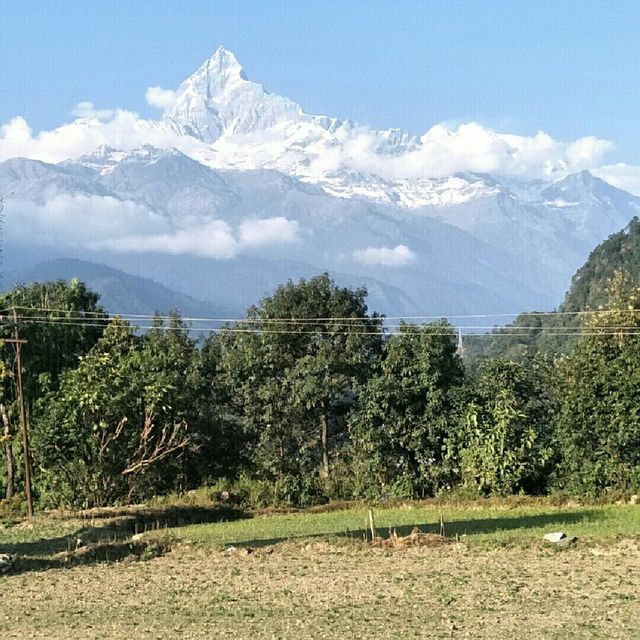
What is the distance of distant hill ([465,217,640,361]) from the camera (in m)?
114

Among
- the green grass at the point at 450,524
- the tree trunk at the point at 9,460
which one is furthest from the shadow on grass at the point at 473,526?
the tree trunk at the point at 9,460

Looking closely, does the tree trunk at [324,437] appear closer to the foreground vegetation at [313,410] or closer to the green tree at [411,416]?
the foreground vegetation at [313,410]

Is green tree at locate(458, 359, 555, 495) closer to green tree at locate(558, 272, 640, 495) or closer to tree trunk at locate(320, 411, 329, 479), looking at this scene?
green tree at locate(558, 272, 640, 495)

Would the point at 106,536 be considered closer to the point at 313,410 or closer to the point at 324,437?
the point at 313,410

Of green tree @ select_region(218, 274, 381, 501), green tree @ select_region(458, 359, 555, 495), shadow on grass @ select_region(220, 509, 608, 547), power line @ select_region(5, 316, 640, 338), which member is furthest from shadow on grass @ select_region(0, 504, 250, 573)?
power line @ select_region(5, 316, 640, 338)

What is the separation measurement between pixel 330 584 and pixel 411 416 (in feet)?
70.6

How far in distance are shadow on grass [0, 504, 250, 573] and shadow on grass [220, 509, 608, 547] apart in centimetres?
343

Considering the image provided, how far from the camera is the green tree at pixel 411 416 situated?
40.3 m

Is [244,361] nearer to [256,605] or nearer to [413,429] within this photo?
[413,429]

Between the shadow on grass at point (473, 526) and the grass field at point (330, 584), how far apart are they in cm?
9

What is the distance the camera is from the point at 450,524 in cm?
3017

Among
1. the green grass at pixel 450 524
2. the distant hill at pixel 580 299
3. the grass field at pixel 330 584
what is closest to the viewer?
the grass field at pixel 330 584

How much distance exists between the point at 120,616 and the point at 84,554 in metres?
7.62

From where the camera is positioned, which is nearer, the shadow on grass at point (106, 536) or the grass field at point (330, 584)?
the grass field at point (330, 584)
